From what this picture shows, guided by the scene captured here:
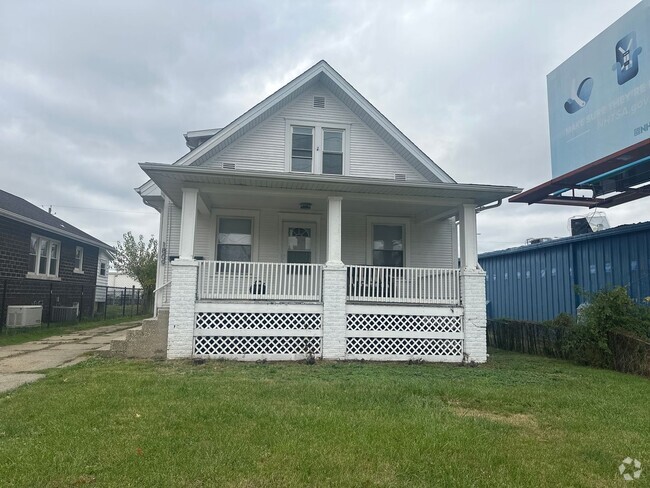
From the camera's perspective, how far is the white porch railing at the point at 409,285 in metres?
9.17

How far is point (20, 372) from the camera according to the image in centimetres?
724

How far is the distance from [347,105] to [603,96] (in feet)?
20.7

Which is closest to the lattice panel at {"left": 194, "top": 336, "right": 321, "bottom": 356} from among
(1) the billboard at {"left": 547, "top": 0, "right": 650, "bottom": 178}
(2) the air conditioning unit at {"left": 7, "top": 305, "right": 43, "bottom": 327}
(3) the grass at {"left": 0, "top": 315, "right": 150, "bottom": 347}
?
(3) the grass at {"left": 0, "top": 315, "right": 150, "bottom": 347}

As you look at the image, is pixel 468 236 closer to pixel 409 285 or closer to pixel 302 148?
pixel 409 285

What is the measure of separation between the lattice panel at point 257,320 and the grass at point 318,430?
5.79 feet

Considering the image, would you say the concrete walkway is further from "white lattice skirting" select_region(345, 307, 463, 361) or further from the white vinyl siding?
"white lattice skirting" select_region(345, 307, 463, 361)

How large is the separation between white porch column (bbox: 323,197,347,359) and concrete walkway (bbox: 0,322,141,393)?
15.9 feet

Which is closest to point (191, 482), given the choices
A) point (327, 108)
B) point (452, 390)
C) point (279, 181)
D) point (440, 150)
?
point (452, 390)

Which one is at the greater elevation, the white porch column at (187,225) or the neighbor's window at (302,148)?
the neighbor's window at (302,148)

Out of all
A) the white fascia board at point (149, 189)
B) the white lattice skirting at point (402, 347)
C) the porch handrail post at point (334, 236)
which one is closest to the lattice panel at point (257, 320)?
the white lattice skirting at point (402, 347)

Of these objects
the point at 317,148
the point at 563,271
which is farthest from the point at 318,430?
the point at 563,271

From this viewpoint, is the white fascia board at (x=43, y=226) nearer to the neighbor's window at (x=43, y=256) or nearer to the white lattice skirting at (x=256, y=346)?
the neighbor's window at (x=43, y=256)

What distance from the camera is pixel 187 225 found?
28.2 ft

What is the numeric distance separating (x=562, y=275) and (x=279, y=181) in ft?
26.4
